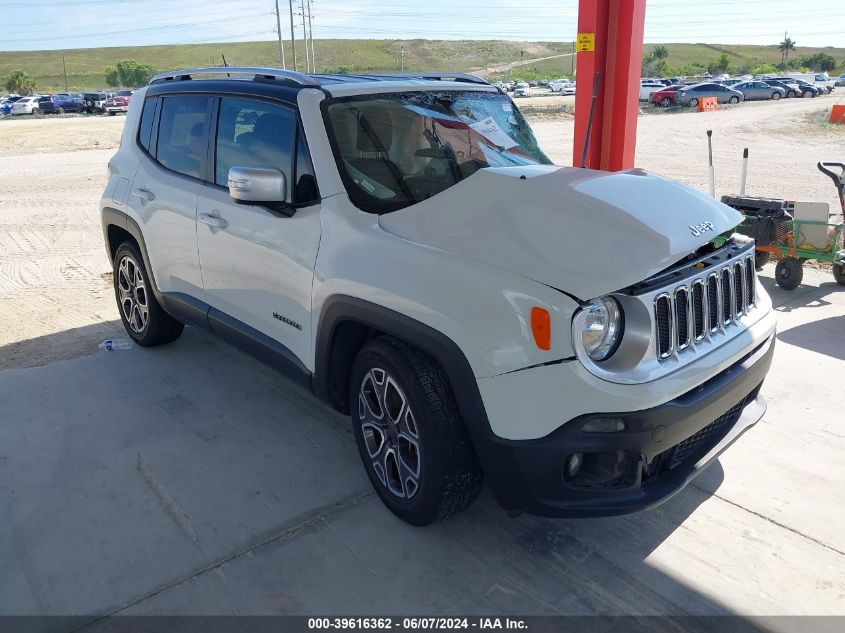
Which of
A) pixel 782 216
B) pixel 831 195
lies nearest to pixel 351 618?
pixel 782 216

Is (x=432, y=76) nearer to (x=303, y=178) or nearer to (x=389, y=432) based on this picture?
(x=303, y=178)

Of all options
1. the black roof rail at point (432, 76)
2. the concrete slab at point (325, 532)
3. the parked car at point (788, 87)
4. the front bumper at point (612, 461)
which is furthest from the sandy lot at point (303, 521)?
the parked car at point (788, 87)

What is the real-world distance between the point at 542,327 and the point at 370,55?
176601 millimetres

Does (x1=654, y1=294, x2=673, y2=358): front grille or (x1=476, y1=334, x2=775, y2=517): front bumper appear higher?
(x1=654, y1=294, x2=673, y2=358): front grille

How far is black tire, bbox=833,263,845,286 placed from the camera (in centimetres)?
662

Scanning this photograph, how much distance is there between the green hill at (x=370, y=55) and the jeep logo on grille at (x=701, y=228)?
14086 centimetres

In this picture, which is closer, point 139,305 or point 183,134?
point 183,134

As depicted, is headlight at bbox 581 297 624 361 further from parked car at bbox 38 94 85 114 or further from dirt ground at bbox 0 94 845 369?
parked car at bbox 38 94 85 114

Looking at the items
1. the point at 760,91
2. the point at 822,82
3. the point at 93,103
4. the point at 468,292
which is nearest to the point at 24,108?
the point at 93,103

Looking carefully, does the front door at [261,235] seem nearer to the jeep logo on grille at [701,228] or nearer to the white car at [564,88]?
the jeep logo on grille at [701,228]

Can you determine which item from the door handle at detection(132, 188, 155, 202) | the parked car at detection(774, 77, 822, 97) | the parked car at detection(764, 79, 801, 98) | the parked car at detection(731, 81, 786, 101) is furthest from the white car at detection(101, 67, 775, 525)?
the parked car at detection(774, 77, 822, 97)

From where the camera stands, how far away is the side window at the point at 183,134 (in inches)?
168

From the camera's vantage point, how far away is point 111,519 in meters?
3.32

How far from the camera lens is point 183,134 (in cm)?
448
